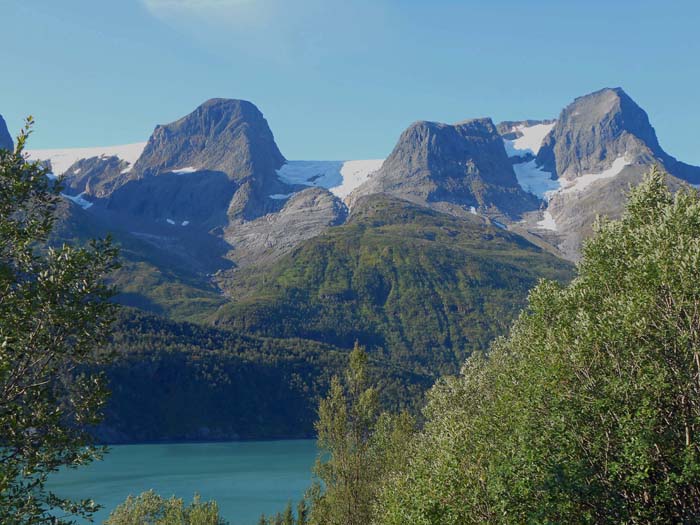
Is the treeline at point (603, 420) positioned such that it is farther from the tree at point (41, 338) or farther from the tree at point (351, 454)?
the tree at point (351, 454)

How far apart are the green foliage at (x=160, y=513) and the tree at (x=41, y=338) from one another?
46347mm

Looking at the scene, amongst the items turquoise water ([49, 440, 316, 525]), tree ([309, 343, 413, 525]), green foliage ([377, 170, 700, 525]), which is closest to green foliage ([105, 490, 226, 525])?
tree ([309, 343, 413, 525])

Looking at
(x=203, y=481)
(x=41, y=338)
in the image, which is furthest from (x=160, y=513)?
(x=203, y=481)

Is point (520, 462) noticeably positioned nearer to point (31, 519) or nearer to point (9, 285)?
point (31, 519)

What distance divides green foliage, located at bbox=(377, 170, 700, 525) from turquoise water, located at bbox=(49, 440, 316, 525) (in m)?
95.1

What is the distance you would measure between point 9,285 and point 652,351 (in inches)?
840

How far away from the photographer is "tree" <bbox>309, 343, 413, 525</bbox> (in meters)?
40.2

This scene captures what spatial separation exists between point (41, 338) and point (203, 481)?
494 feet

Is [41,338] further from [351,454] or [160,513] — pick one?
[160,513]

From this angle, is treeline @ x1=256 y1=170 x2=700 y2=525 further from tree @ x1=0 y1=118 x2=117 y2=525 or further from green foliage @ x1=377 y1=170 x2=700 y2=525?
tree @ x1=0 y1=118 x2=117 y2=525

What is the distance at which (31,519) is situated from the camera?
1590cm

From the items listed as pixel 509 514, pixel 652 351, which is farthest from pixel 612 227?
pixel 509 514

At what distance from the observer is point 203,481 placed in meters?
156

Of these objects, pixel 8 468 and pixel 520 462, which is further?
pixel 520 462
